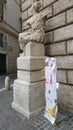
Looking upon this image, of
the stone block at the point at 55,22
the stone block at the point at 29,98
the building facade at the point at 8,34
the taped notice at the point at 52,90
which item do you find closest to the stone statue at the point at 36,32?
the stone block at the point at 55,22

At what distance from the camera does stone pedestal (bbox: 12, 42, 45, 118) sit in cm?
426

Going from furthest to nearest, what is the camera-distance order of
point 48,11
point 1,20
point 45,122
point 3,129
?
point 1,20, point 48,11, point 45,122, point 3,129

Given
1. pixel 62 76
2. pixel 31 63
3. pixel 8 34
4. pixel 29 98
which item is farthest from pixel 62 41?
pixel 8 34

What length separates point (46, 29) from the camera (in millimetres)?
5293

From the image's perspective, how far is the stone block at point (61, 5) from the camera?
4.38m

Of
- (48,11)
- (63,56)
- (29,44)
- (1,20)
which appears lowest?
(63,56)

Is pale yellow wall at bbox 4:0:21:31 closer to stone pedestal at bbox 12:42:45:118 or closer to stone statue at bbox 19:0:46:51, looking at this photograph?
stone statue at bbox 19:0:46:51

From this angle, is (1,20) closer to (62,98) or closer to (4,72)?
(4,72)

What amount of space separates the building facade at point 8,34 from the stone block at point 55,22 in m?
13.2

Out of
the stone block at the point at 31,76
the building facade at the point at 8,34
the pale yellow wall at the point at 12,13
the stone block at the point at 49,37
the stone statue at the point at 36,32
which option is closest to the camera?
the stone block at the point at 31,76

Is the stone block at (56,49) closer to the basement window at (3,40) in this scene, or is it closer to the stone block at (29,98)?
the stone block at (29,98)

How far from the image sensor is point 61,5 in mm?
4664

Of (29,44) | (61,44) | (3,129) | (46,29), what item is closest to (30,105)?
(3,129)

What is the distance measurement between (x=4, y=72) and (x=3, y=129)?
15576 mm
